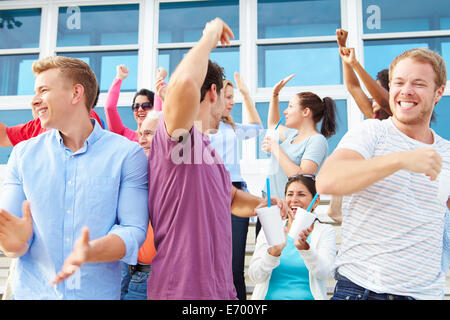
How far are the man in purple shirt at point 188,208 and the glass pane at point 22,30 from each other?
469cm

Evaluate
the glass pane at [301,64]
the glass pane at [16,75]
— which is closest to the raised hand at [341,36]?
the glass pane at [301,64]

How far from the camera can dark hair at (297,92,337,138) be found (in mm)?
3076

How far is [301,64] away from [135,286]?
3.50 meters

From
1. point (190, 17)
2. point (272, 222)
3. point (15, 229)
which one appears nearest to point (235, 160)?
point (272, 222)

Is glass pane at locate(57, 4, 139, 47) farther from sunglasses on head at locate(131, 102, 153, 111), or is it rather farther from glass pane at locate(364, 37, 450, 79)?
glass pane at locate(364, 37, 450, 79)

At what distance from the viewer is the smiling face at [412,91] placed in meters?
1.37

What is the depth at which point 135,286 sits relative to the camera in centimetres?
200

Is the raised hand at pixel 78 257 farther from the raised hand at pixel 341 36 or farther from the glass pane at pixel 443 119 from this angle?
the glass pane at pixel 443 119

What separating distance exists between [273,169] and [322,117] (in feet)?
1.69

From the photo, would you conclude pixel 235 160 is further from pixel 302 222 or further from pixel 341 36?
pixel 341 36

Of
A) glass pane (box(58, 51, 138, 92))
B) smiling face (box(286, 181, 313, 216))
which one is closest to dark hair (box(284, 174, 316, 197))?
smiling face (box(286, 181, 313, 216))
